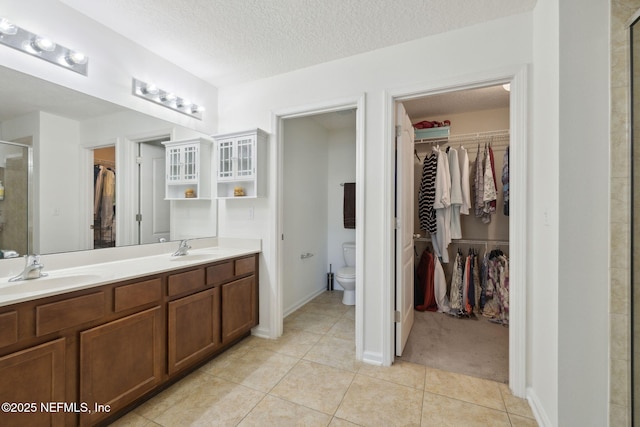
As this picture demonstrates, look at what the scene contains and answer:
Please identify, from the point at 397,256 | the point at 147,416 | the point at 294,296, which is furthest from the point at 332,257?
the point at 147,416

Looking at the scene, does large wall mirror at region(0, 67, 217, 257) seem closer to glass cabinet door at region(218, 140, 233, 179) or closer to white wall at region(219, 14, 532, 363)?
glass cabinet door at region(218, 140, 233, 179)

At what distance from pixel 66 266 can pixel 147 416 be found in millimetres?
1040

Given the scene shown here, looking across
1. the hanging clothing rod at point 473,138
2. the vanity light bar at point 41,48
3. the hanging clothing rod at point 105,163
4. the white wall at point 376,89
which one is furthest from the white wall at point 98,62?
the hanging clothing rod at point 473,138

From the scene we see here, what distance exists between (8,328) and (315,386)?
160 cm

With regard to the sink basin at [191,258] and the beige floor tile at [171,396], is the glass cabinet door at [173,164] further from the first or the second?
the beige floor tile at [171,396]

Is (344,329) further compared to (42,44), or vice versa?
(344,329)

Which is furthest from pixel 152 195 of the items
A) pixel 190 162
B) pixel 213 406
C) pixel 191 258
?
pixel 213 406

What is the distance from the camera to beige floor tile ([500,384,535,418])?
157 centimetres

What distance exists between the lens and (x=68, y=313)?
4.12 ft

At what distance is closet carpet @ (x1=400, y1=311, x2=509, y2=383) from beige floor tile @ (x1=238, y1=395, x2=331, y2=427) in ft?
3.05

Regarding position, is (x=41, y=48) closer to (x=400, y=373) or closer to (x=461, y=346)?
(x=400, y=373)

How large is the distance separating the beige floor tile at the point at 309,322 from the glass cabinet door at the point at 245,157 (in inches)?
63.2

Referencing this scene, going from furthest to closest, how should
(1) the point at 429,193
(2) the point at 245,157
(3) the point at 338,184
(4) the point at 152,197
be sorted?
(3) the point at 338,184
(1) the point at 429,193
(2) the point at 245,157
(4) the point at 152,197

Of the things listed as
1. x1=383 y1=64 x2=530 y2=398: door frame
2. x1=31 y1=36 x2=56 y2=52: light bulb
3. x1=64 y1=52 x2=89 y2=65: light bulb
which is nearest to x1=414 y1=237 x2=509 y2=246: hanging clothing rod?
x1=383 y1=64 x2=530 y2=398: door frame
